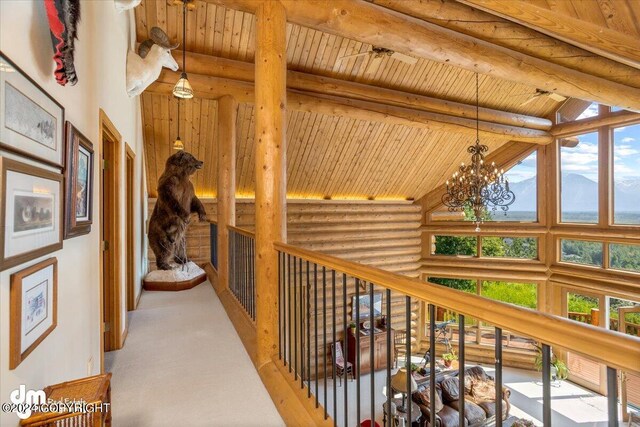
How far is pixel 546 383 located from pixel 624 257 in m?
8.53

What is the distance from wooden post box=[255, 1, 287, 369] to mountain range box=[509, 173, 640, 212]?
8042mm

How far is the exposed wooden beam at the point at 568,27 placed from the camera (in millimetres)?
2818

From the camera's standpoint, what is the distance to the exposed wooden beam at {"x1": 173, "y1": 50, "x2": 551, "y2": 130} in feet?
15.1

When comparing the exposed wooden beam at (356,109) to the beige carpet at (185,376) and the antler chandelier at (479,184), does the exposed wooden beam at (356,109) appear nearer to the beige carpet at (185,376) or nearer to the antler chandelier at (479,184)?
the antler chandelier at (479,184)

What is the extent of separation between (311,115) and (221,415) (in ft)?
16.6

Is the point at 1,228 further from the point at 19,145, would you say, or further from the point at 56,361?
the point at 56,361

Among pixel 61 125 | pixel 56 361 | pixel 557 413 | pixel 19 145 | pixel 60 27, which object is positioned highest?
pixel 60 27

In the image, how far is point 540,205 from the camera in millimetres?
8516

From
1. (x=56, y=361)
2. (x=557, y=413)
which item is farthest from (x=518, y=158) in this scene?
(x=56, y=361)

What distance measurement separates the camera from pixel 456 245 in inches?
371

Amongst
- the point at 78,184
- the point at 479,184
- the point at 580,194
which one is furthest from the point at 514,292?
the point at 78,184

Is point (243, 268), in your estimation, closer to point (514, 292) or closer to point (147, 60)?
point (147, 60)

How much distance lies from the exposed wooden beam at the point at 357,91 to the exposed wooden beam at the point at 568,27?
9.21ft

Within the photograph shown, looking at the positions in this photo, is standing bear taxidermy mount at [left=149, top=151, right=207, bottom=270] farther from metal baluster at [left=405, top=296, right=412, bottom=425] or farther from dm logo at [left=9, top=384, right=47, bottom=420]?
metal baluster at [left=405, top=296, right=412, bottom=425]
